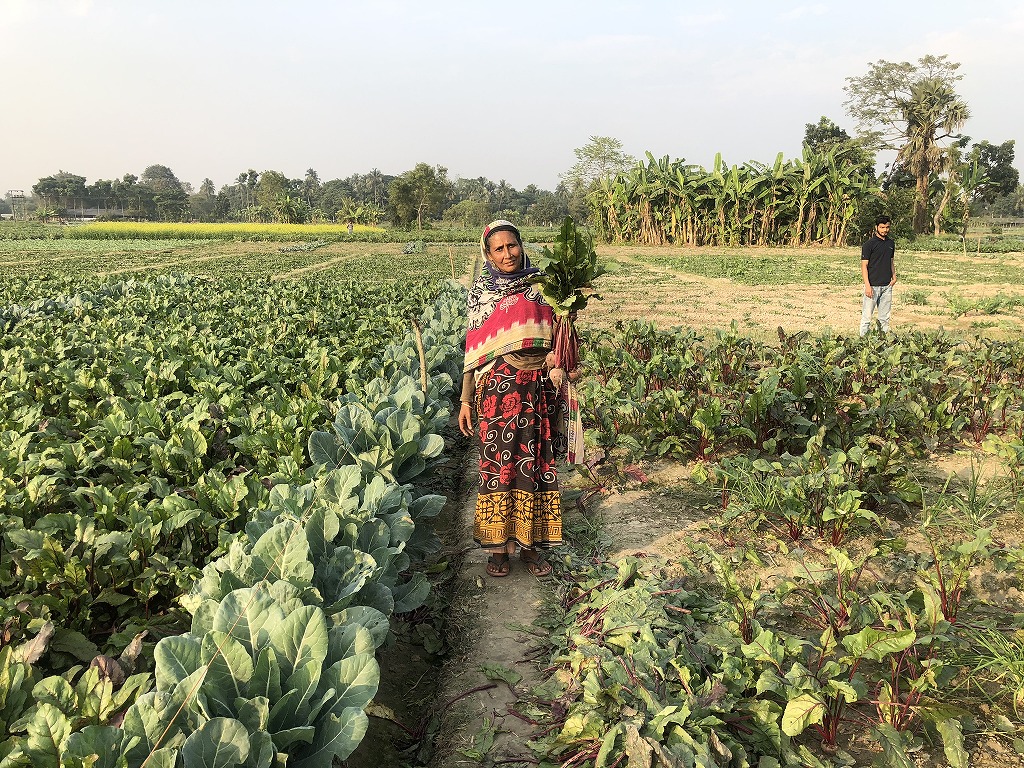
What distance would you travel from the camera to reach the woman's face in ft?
10.4

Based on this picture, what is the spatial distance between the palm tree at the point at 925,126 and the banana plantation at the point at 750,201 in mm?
7197

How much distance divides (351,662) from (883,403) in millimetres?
4631

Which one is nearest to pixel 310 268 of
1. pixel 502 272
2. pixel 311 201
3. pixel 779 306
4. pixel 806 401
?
pixel 779 306

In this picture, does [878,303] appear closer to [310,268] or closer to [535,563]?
[535,563]

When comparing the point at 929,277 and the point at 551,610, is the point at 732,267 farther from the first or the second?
the point at 551,610

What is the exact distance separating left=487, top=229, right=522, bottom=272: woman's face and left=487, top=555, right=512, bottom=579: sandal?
1.56 m

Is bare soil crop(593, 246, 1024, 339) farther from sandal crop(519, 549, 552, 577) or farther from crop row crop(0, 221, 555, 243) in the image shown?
crop row crop(0, 221, 555, 243)

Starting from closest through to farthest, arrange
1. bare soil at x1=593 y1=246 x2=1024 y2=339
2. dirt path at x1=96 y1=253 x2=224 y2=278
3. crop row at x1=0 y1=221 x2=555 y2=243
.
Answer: bare soil at x1=593 y1=246 x2=1024 y2=339
dirt path at x1=96 y1=253 x2=224 y2=278
crop row at x1=0 y1=221 x2=555 y2=243

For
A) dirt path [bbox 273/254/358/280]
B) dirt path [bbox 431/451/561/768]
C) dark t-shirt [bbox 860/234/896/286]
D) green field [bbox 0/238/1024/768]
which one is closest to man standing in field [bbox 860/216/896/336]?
dark t-shirt [bbox 860/234/896/286]

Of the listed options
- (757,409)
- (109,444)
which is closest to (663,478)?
(757,409)

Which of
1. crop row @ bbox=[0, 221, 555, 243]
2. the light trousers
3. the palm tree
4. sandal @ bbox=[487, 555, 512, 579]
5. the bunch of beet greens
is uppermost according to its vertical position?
the palm tree

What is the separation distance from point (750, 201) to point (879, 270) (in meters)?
23.3

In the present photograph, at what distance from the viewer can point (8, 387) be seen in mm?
5258

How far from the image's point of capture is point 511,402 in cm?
331
